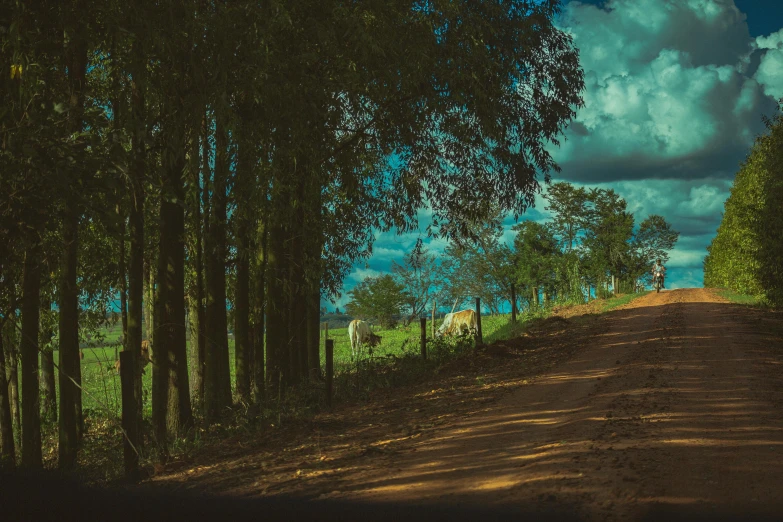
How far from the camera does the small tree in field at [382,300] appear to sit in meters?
55.5

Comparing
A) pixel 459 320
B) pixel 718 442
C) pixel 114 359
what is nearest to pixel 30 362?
pixel 718 442

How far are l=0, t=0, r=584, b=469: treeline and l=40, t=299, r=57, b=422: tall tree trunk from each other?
11.4 inches

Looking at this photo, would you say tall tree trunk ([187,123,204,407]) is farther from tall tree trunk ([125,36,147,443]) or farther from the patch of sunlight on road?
the patch of sunlight on road

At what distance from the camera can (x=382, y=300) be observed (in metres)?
56.5

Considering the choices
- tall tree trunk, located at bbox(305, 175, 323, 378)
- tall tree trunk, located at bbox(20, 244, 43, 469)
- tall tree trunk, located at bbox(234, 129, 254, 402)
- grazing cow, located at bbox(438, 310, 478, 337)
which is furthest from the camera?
grazing cow, located at bbox(438, 310, 478, 337)

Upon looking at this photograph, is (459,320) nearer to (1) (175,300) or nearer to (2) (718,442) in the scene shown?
(1) (175,300)

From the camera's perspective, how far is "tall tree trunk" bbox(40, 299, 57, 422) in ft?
46.1

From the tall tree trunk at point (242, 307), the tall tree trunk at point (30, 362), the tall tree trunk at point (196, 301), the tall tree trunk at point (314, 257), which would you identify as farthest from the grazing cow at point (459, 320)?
the tall tree trunk at point (30, 362)

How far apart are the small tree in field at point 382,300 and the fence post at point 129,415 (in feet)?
150

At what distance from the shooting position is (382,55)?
38.0 feet

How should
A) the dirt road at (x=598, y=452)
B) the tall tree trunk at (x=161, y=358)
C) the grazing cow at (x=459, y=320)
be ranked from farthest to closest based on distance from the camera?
the grazing cow at (x=459, y=320) → the tall tree trunk at (x=161, y=358) → the dirt road at (x=598, y=452)

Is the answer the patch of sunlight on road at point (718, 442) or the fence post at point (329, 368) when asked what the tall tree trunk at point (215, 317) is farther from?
the patch of sunlight on road at point (718, 442)

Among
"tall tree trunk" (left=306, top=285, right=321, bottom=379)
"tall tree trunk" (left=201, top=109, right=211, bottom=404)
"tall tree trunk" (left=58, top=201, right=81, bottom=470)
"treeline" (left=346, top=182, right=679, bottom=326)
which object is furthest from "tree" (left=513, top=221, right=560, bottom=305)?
"tall tree trunk" (left=58, top=201, right=81, bottom=470)

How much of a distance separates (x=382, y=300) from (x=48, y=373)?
135 feet
